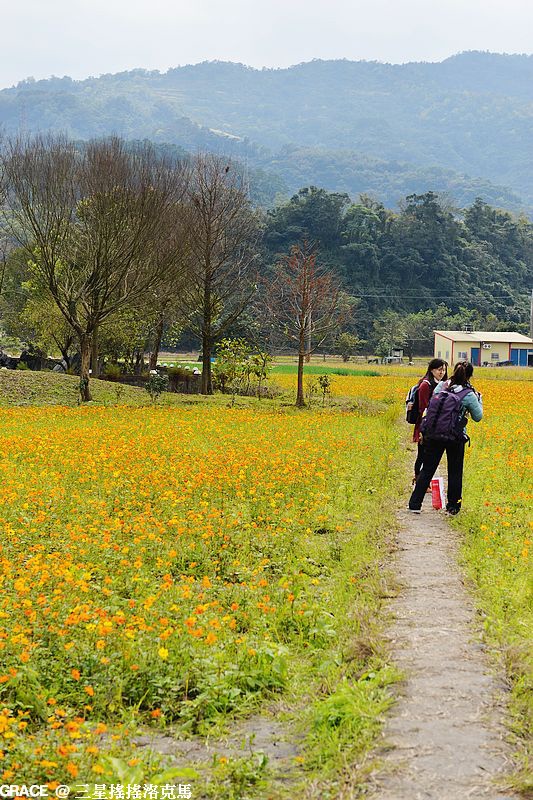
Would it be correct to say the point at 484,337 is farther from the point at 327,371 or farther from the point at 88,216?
the point at 88,216

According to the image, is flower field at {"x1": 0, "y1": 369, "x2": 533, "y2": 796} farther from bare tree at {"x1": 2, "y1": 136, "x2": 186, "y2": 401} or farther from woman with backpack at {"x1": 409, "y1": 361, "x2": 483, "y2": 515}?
bare tree at {"x1": 2, "y1": 136, "x2": 186, "y2": 401}

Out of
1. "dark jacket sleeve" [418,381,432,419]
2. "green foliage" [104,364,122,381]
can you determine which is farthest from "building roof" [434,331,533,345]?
"dark jacket sleeve" [418,381,432,419]

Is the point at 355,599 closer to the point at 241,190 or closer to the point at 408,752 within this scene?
the point at 408,752

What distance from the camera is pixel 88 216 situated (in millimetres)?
33375

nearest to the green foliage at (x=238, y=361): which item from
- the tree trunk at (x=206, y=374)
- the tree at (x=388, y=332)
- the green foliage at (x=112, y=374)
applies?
the tree trunk at (x=206, y=374)

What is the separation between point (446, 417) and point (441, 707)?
6061mm

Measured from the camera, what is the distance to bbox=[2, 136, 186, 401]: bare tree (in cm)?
3206

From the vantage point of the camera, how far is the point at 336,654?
252 inches

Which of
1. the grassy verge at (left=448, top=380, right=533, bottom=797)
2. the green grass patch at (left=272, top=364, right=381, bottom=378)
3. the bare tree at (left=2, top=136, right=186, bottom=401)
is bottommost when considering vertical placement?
the grassy verge at (left=448, top=380, right=533, bottom=797)

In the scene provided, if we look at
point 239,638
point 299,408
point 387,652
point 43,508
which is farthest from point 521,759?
point 299,408

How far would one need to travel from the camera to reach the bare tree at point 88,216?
32.1 meters

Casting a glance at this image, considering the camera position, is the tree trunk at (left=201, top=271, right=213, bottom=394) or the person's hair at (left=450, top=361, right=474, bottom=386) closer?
the person's hair at (left=450, top=361, right=474, bottom=386)

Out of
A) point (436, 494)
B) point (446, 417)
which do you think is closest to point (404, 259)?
point (436, 494)

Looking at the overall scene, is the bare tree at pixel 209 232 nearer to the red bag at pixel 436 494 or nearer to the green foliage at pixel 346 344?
the red bag at pixel 436 494
